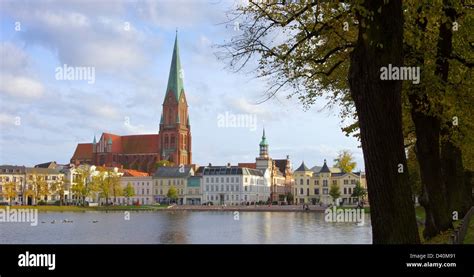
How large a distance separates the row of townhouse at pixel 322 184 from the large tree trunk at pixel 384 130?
465ft

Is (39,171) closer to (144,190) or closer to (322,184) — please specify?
(144,190)

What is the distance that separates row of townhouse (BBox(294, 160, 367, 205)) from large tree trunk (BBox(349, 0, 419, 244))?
142m

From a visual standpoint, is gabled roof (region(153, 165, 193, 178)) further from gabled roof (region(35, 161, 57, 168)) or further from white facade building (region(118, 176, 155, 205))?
gabled roof (region(35, 161, 57, 168))

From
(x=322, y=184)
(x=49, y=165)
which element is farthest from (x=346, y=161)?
(x=49, y=165)

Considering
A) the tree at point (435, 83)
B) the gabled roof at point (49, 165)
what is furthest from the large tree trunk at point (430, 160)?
the gabled roof at point (49, 165)

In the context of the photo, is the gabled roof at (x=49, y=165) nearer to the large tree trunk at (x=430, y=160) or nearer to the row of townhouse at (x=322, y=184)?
the row of townhouse at (x=322, y=184)

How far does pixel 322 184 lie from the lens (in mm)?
161500

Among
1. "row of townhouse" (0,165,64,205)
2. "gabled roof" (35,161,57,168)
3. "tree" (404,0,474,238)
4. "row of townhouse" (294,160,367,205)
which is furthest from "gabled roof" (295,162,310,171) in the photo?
"tree" (404,0,474,238)

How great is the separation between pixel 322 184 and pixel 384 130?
151393mm

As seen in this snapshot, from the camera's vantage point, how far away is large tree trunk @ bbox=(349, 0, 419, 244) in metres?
12.0

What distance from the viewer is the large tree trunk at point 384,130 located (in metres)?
12.0

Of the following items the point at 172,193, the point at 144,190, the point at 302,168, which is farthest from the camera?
the point at 144,190
